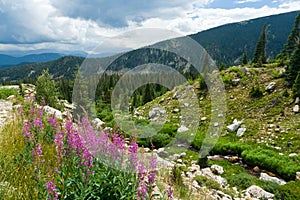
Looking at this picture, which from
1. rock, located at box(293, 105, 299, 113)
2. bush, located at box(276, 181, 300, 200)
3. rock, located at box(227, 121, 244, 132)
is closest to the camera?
bush, located at box(276, 181, 300, 200)

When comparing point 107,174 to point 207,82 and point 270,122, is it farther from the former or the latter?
point 207,82

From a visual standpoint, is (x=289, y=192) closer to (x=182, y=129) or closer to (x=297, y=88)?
(x=182, y=129)

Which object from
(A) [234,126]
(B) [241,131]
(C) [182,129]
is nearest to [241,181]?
(B) [241,131]

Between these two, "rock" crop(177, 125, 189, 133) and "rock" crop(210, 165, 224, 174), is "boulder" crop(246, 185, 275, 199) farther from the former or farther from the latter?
"rock" crop(177, 125, 189, 133)

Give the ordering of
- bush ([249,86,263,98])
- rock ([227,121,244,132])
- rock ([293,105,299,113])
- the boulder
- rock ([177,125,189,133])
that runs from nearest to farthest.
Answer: the boulder
rock ([293,105,299,113])
rock ([227,121,244,132])
rock ([177,125,189,133])
bush ([249,86,263,98])

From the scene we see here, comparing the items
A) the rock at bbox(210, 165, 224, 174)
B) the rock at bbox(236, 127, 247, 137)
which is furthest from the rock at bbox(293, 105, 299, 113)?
the rock at bbox(210, 165, 224, 174)

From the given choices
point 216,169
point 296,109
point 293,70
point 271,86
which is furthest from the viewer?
point 271,86

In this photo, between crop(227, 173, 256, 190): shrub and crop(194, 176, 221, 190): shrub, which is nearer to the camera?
crop(194, 176, 221, 190): shrub

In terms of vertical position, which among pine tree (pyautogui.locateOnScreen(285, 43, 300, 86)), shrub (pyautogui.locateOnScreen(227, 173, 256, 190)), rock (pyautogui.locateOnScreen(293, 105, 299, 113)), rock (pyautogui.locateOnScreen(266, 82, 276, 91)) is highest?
pine tree (pyautogui.locateOnScreen(285, 43, 300, 86))

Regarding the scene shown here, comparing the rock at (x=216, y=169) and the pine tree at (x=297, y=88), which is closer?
the rock at (x=216, y=169)

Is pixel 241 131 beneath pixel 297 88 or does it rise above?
beneath

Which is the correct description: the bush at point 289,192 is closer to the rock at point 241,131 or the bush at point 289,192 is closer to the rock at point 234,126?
the rock at point 241,131

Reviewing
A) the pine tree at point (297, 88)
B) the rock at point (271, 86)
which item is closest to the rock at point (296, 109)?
the pine tree at point (297, 88)

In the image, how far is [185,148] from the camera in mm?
13258
